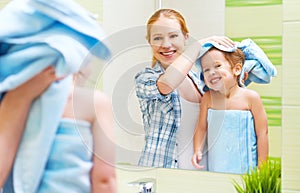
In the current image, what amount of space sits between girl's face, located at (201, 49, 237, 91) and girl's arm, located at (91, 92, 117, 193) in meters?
0.26

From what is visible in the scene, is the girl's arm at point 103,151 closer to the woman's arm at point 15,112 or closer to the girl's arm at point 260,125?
the woman's arm at point 15,112

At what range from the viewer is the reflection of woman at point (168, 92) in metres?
1.21

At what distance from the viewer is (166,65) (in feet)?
3.99

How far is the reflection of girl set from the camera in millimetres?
1161

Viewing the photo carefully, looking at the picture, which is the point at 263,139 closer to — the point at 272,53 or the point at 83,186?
the point at 272,53

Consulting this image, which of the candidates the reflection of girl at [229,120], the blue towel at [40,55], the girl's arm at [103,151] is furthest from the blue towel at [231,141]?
the blue towel at [40,55]

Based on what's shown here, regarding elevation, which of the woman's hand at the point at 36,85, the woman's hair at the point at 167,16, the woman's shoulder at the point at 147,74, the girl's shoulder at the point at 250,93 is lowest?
the woman's hand at the point at 36,85

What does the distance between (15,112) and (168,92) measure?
37 cm

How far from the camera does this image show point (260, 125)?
3.80ft

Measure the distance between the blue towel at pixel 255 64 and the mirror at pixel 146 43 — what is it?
0.04 ft

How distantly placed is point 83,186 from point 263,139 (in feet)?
1.40

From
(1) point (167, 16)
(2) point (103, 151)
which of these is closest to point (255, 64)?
(1) point (167, 16)

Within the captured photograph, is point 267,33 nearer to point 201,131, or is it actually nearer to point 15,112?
point 201,131

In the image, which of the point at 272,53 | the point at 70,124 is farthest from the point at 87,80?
the point at 272,53
